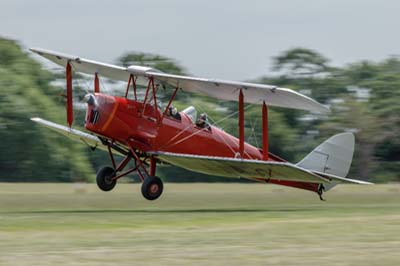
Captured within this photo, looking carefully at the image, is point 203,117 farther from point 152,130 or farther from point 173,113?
point 152,130

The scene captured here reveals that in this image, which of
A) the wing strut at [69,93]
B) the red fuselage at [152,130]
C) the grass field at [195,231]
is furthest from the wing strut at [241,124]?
the wing strut at [69,93]

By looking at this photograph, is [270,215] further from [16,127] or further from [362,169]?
[362,169]

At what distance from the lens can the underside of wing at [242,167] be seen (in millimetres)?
22156

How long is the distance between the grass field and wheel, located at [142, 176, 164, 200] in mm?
247

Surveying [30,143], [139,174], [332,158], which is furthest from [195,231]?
[30,143]

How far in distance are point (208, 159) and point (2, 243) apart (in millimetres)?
8575

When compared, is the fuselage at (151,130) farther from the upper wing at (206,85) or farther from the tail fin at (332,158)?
the tail fin at (332,158)

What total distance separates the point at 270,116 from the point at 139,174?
132 feet

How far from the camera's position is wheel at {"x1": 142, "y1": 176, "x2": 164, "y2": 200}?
22422 millimetres

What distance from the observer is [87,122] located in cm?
2258

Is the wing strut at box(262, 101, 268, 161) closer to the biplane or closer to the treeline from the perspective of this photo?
the biplane

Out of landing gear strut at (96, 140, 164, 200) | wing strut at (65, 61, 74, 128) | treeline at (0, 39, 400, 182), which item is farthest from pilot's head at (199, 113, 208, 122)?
treeline at (0, 39, 400, 182)

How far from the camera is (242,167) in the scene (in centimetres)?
2283

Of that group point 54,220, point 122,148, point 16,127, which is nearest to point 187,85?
point 122,148
